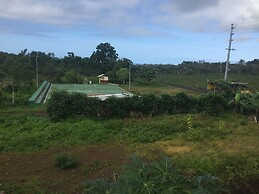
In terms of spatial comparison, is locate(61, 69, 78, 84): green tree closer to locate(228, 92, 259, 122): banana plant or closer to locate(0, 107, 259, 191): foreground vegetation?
locate(0, 107, 259, 191): foreground vegetation

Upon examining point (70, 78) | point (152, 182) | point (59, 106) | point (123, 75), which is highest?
point (152, 182)

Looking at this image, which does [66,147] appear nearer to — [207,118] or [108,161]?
[108,161]

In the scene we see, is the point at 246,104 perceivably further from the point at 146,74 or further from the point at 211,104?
the point at 146,74

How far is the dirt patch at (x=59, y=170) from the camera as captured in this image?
943 centimetres

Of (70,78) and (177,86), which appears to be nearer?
(70,78)

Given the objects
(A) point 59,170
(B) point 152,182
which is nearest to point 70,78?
(A) point 59,170

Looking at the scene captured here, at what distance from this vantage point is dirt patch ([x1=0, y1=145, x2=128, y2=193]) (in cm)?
943

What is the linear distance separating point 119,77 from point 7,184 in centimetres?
4088

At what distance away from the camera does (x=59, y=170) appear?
34.6 feet

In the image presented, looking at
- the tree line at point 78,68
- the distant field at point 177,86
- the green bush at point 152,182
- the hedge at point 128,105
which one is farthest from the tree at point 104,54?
the green bush at point 152,182

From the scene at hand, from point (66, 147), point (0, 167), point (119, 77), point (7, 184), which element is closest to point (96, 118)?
point (66, 147)

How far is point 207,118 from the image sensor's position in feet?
60.7

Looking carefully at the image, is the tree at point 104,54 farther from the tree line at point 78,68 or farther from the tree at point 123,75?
the tree at point 123,75

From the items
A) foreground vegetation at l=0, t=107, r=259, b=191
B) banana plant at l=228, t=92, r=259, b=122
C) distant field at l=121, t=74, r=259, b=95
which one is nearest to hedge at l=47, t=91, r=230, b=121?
foreground vegetation at l=0, t=107, r=259, b=191
